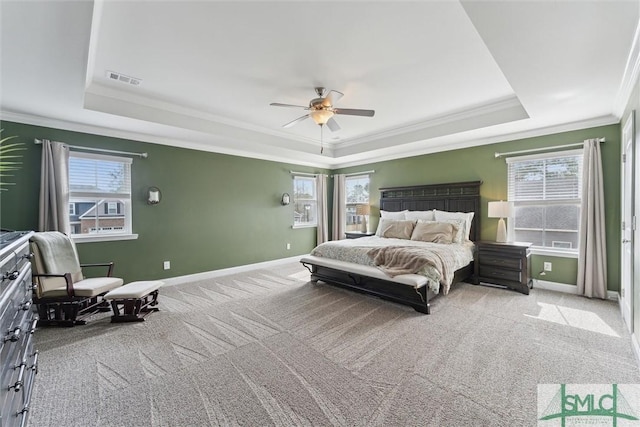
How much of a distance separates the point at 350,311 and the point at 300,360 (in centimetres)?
117

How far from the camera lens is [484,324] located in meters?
2.91

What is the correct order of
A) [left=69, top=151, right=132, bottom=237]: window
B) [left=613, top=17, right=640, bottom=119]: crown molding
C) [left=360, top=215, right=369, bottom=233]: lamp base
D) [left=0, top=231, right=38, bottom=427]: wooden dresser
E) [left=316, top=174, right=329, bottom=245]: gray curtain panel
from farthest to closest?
[left=316, top=174, right=329, bottom=245]: gray curtain panel < [left=360, top=215, right=369, bottom=233]: lamp base < [left=69, top=151, right=132, bottom=237]: window < [left=613, top=17, right=640, bottom=119]: crown molding < [left=0, top=231, right=38, bottom=427]: wooden dresser

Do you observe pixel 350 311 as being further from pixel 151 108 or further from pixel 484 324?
pixel 151 108

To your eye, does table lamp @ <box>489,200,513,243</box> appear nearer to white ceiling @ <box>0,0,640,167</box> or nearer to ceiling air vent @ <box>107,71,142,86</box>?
white ceiling @ <box>0,0,640,167</box>

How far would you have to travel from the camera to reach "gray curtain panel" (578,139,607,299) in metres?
3.58

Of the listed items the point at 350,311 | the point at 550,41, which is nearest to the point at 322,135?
the point at 350,311

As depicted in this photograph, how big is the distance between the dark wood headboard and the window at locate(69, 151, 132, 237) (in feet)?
16.1

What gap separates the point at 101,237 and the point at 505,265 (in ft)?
19.8

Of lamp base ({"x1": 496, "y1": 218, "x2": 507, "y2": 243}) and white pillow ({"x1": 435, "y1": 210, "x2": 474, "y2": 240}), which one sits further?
white pillow ({"x1": 435, "y1": 210, "x2": 474, "y2": 240})

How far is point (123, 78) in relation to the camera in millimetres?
3029

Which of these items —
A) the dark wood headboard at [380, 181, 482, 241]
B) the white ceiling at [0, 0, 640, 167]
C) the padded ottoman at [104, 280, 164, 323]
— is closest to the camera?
the white ceiling at [0, 0, 640, 167]

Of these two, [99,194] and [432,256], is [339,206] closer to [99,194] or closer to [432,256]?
[432,256]

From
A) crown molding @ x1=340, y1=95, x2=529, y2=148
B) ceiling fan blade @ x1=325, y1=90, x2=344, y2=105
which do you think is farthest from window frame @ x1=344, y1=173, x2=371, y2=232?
ceiling fan blade @ x1=325, y1=90, x2=344, y2=105

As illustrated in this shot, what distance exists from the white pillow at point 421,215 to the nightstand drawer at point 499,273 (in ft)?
3.98
